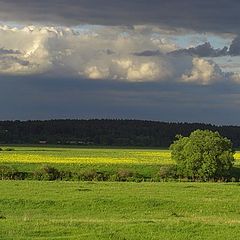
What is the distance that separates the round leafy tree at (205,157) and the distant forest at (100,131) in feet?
322

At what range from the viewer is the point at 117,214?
35.4m

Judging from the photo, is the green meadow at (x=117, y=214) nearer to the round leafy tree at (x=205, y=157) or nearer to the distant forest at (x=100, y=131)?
the round leafy tree at (x=205, y=157)

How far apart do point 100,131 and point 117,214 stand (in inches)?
5737

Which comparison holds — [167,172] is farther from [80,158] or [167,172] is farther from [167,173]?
[80,158]

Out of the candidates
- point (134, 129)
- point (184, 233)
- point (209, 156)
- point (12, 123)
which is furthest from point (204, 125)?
point (184, 233)

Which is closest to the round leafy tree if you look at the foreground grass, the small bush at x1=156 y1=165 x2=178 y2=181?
the small bush at x1=156 y1=165 x2=178 y2=181

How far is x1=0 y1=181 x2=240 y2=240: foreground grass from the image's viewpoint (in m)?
23.0

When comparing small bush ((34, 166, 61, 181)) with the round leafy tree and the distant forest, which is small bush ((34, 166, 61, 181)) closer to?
the round leafy tree

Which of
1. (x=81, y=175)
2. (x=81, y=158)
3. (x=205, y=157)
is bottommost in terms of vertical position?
(x=81, y=175)

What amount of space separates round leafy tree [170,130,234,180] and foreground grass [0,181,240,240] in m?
21.7

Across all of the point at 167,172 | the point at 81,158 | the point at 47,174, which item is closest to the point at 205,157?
the point at 167,172

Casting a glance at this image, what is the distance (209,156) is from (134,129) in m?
107

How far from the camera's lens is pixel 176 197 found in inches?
1654

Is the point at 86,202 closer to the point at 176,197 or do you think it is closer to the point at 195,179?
the point at 176,197
